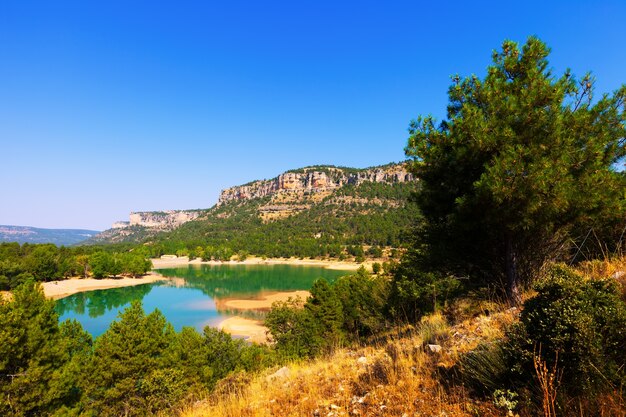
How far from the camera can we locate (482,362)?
399cm

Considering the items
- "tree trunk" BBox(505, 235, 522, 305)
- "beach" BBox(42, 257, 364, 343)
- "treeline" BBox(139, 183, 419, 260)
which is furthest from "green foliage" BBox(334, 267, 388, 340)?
"treeline" BBox(139, 183, 419, 260)

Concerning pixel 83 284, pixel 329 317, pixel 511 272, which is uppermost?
pixel 511 272

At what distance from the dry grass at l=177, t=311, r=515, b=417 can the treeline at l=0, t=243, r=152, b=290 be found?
76731 mm

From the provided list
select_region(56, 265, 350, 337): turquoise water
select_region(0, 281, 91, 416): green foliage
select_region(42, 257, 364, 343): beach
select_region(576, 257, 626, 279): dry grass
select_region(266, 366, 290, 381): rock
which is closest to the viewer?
select_region(576, 257, 626, 279): dry grass

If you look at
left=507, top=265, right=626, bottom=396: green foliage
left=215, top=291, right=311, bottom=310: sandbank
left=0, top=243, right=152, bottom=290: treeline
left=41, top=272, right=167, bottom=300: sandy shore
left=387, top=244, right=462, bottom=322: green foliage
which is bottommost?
left=41, top=272, right=167, bottom=300: sandy shore

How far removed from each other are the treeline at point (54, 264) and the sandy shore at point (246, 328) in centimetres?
4900

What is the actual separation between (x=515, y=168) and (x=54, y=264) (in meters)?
93.2

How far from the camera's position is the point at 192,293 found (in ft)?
212

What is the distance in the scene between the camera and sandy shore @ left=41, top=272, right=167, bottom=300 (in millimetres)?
60500

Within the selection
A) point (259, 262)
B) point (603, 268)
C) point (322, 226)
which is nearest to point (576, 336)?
point (603, 268)

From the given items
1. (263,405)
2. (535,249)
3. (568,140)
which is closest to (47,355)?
(263,405)

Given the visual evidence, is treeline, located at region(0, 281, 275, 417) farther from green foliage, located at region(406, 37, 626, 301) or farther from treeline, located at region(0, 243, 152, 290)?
treeline, located at region(0, 243, 152, 290)

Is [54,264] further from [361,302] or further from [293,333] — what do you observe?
[361,302]

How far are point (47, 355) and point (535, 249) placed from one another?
2099cm
